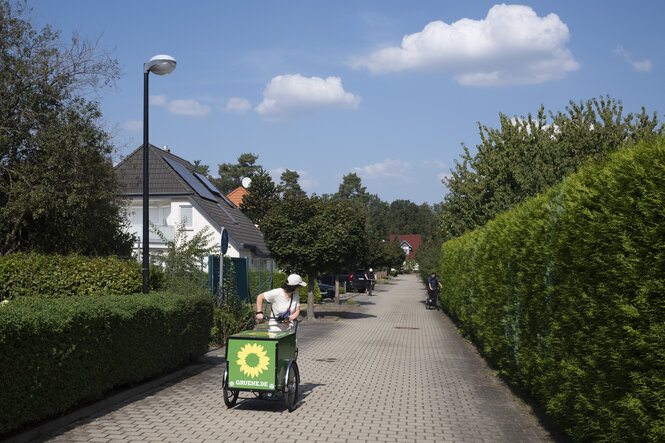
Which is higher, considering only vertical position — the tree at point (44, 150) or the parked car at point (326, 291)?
the tree at point (44, 150)

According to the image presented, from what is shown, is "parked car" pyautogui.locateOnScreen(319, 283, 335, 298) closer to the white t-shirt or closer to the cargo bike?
the white t-shirt

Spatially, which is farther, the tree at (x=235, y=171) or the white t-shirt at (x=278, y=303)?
the tree at (x=235, y=171)

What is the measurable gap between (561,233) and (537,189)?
14.1m

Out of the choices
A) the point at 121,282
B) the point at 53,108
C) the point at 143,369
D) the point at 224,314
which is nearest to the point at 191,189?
the point at 53,108

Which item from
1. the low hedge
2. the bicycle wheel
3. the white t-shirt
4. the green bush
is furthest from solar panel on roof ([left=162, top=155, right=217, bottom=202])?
the bicycle wheel

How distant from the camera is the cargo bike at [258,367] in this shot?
8211 mm

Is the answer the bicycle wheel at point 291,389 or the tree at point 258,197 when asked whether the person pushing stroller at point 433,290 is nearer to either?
the bicycle wheel at point 291,389

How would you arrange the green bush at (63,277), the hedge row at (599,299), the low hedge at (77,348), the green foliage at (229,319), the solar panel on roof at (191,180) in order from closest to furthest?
the hedge row at (599,299), the low hedge at (77,348), the green bush at (63,277), the green foliage at (229,319), the solar panel on roof at (191,180)

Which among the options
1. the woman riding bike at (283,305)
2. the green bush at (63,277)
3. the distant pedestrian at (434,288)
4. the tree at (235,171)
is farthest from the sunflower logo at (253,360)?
the tree at (235,171)

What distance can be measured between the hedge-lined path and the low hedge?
1.29 ft

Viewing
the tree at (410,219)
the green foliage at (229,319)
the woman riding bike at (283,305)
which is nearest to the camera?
the woman riding bike at (283,305)

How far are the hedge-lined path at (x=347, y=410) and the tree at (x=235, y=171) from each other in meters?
102

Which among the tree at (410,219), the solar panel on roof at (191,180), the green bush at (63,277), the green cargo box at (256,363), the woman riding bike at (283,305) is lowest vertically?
the green cargo box at (256,363)

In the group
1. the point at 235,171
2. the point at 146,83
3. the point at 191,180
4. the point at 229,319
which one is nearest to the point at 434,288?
the point at 229,319
